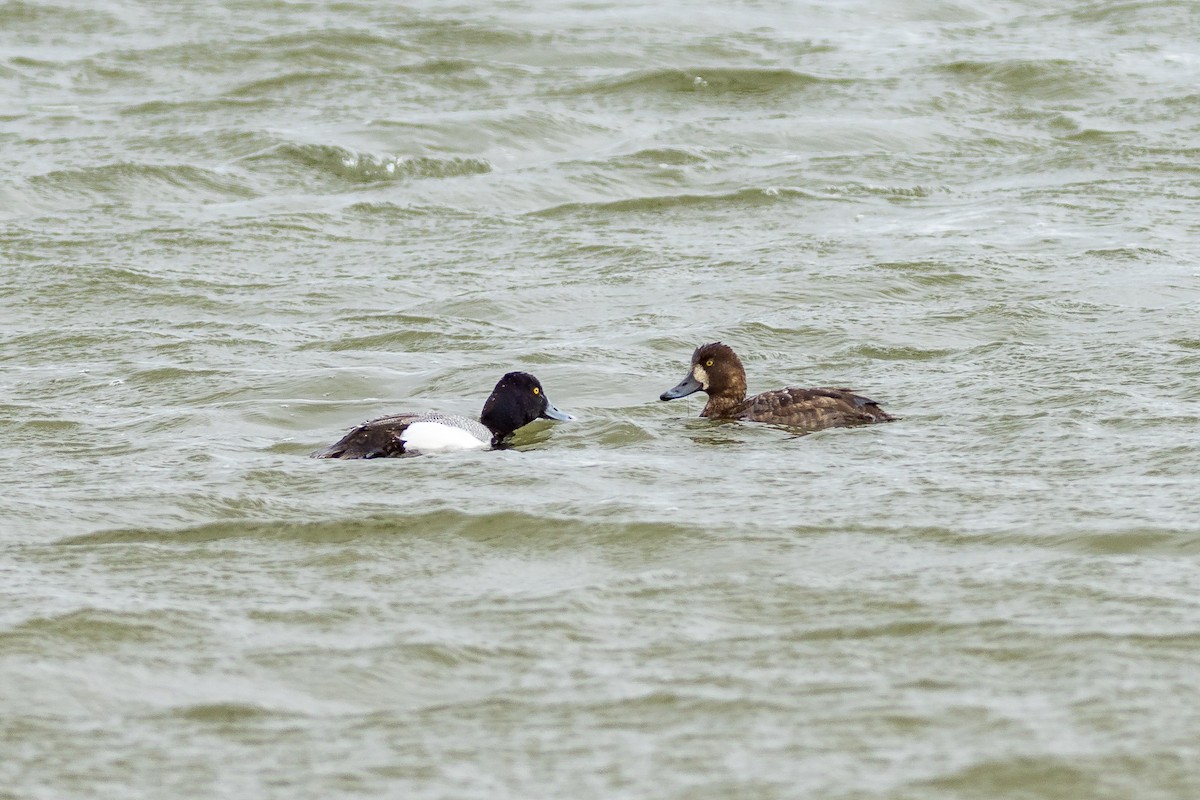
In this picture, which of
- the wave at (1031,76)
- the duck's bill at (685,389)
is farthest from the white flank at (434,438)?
the wave at (1031,76)

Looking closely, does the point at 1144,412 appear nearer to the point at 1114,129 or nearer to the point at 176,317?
the point at 176,317

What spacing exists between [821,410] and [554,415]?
4.61 ft

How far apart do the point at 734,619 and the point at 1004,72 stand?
514 inches

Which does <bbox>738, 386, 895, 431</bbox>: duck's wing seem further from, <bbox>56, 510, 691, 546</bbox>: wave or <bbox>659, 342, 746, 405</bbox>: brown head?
<bbox>56, 510, 691, 546</bbox>: wave

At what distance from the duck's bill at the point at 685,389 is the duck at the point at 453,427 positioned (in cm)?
55

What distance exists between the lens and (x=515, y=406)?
31.6 ft

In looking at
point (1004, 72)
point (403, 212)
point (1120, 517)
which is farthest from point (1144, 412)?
point (1004, 72)

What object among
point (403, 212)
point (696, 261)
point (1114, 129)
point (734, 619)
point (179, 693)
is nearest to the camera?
point (179, 693)

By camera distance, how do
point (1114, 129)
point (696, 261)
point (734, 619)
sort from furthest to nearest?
point (1114, 129), point (696, 261), point (734, 619)

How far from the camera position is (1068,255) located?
509 inches

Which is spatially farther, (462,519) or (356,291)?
(356,291)

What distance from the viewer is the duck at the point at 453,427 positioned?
29.1 ft

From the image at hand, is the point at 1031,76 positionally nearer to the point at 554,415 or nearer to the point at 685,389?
the point at 685,389

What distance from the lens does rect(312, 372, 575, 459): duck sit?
8875 millimetres
